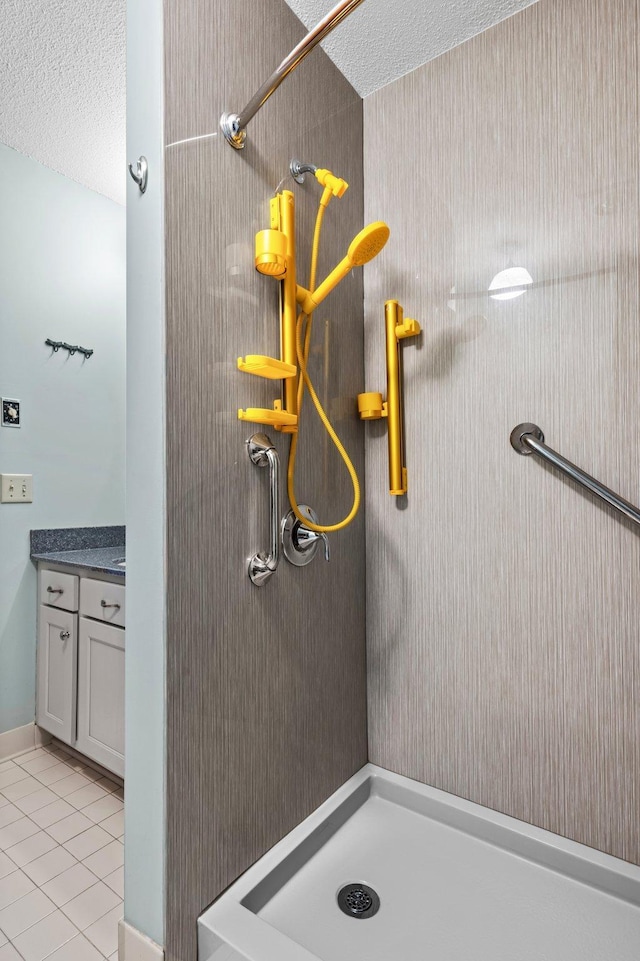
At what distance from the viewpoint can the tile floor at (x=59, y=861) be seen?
116 cm

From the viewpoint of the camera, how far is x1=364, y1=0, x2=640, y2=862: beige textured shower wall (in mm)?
1194

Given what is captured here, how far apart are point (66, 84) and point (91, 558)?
1733mm

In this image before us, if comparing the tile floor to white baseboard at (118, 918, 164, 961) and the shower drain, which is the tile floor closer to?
white baseboard at (118, 918, 164, 961)

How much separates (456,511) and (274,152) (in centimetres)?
105

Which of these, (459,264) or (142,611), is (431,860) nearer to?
(142,611)

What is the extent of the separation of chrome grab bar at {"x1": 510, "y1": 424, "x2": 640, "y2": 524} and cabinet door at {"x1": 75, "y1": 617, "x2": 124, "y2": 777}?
140 centimetres

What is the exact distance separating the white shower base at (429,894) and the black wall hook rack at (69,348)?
2.07 meters

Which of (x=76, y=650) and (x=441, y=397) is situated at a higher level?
(x=441, y=397)

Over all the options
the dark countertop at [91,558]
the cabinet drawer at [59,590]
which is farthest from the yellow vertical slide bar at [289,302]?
the cabinet drawer at [59,590]

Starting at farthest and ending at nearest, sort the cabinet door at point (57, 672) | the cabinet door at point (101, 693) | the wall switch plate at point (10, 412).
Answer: the wall switch plate at point (10, 412) < the cabinet door at point (57, 672) < the cabinet door at point (101, 693)

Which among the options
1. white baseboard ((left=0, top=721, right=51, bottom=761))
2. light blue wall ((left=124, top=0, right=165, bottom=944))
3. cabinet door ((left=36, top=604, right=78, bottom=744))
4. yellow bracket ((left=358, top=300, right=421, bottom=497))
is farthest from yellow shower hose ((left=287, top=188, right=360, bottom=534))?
white baseboard ((left=0, top=721, right=51, bottom=761))

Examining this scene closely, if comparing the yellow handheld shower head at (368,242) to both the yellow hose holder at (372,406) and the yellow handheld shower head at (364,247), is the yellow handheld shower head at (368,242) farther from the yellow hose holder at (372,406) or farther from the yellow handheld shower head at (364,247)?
the yellow hose holder at (372,406)

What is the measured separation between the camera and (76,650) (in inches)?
73.4

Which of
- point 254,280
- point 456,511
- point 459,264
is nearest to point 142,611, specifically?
point 254,280
